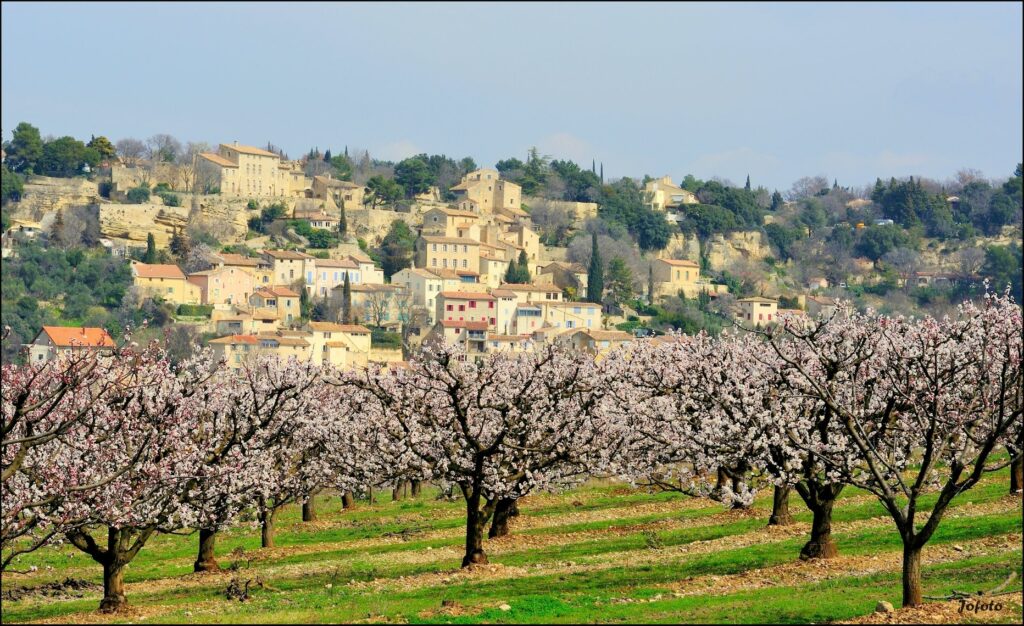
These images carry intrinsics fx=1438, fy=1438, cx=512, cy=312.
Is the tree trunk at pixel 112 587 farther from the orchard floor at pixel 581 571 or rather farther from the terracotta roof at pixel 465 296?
the terracotta roof at pixel 465 296

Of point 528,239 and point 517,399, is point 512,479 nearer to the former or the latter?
point 517,399

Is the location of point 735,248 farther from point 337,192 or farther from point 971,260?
point 337,192

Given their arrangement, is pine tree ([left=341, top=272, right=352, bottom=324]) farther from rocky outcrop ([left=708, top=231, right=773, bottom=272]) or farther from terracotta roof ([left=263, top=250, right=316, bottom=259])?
rocky outcrop ([left=708, top=231, right=773, bottom=272])

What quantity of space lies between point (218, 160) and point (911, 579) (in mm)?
164358

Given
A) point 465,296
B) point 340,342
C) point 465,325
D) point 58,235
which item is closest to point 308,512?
point 340,342

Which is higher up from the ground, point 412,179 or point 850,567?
point 412,179

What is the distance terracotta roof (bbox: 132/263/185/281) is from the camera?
456 ft

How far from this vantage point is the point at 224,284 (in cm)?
14125

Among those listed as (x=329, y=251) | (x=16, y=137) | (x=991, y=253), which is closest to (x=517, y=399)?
(x=329, y=251)

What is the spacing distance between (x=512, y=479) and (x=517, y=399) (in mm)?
1764

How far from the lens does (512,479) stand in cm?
2998

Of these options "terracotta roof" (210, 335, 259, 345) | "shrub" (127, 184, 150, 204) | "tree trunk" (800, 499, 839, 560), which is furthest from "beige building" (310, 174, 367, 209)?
"tree trunk" (800, 499, 839, 560)

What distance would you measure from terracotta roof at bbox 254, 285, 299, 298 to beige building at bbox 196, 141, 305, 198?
33764 mm

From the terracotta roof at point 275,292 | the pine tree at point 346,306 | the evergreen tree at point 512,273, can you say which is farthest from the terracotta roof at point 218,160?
the pine tree at point 346,306
